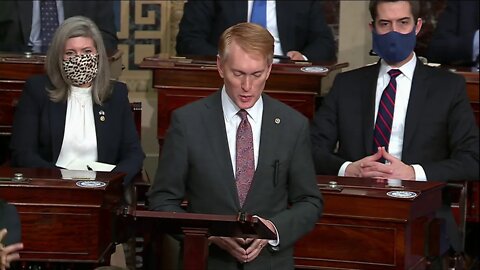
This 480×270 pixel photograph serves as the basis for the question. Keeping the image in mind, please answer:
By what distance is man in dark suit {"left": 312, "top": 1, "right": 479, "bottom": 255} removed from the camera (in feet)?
20.8

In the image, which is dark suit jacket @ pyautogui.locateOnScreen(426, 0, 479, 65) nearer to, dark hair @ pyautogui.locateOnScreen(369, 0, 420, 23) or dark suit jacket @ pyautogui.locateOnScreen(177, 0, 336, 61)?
dark suit jacket @ pyautogui.locateOnScreen(177, 0, 336, 61)

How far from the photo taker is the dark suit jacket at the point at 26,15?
7.84m

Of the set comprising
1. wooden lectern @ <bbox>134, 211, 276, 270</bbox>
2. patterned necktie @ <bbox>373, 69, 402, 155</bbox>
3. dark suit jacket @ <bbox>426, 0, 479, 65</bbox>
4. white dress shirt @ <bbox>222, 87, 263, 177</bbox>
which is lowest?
wooden lectern @ <bbox>134, 211, 276, 270</bbox>

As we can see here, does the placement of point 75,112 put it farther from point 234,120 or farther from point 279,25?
point 234,120

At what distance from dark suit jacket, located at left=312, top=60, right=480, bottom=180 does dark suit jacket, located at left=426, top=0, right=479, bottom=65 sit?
1229 millimetres

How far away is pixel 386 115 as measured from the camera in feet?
21.2

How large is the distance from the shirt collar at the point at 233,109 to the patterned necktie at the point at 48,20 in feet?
10.9

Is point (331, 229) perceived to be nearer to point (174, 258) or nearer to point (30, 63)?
point (174, 258)

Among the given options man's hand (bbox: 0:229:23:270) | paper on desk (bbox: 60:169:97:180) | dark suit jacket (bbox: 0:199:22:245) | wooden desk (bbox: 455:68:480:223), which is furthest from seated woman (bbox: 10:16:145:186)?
man's hand (bbox: 0:229:23:270)

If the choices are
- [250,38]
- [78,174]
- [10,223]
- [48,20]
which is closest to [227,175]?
[250,38]

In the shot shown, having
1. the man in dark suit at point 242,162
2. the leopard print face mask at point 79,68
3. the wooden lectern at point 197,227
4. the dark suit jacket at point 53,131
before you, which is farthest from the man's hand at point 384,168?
the wooden lectern at point 197,227

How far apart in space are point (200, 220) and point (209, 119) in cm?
54

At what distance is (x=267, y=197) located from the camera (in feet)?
15.0

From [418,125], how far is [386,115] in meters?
0.18
